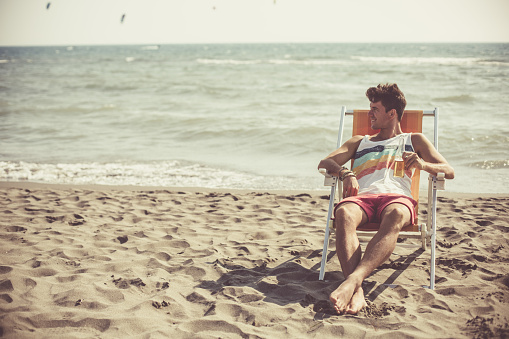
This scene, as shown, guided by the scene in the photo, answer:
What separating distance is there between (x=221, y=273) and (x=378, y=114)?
1.68m

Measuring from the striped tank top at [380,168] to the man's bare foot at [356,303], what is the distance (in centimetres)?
85

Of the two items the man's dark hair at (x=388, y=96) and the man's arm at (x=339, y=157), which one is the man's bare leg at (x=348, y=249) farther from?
the man's dark hair at (x=388, y=96)

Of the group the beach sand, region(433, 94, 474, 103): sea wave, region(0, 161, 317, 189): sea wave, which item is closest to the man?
the beach sand

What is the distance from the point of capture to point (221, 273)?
3459mm

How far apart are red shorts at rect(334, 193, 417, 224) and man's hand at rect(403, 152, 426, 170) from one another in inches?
8.6

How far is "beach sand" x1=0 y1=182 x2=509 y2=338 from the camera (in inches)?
104

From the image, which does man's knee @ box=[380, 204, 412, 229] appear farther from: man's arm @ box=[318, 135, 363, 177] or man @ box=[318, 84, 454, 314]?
man's arm @ box=[318, 135, 363, 177]

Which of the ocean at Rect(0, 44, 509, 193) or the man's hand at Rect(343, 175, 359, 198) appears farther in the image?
the ocean at Rect(0, 44, 509, 193)

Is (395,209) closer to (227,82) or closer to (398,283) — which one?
(398,283)

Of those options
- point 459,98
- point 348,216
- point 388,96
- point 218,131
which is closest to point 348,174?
point 348,216

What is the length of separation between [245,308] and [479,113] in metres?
10.1

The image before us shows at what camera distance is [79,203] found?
530cm

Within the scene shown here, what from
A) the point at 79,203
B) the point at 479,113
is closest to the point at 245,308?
the point at 79,203

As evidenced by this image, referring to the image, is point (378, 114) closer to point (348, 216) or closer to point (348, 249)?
point (348, 216)
